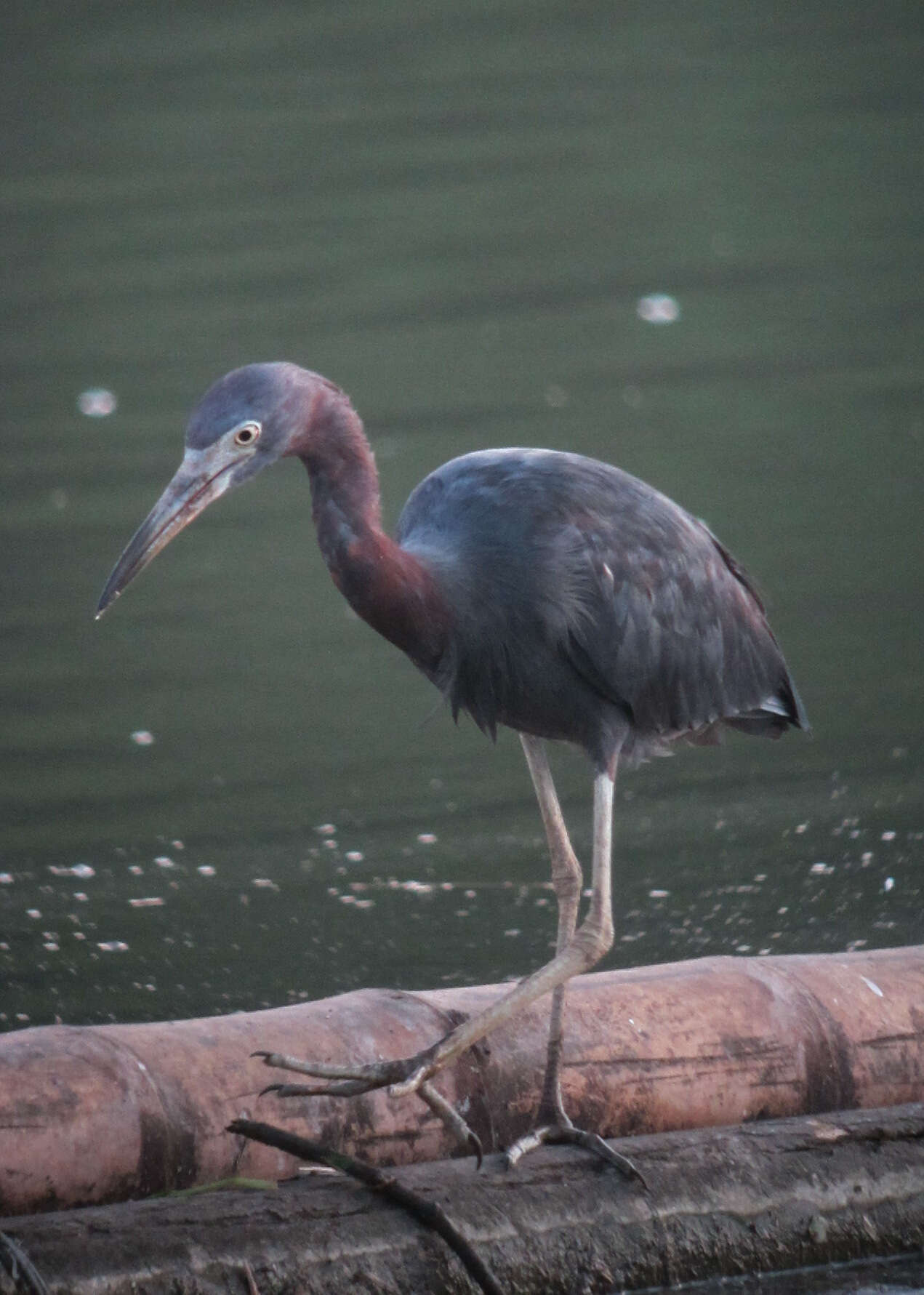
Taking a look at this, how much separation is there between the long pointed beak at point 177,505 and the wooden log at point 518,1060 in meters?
0.62

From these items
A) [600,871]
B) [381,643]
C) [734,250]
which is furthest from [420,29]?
[600,871]

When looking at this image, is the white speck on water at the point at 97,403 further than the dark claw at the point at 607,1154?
Yes

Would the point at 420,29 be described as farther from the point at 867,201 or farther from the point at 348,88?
the point at 867,201

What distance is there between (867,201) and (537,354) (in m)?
2.72

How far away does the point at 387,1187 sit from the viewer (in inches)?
82.2

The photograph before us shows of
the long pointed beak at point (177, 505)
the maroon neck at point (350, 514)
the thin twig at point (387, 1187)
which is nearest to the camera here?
the thin twig at point (387, 1187)

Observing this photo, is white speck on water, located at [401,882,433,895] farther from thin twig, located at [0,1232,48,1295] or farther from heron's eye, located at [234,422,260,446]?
thin twig, located at [0,1232,48,1295]

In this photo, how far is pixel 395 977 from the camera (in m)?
3.92

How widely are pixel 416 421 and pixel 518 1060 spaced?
6.69m

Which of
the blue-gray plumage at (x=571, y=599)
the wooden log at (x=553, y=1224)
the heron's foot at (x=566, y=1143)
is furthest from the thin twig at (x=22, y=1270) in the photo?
the blue-gray plumage at (x=571, y=599)

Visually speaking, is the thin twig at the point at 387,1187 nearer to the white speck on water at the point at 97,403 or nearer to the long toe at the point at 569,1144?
the long toe at the point at 569,1144

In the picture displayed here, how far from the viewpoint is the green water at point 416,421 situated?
14.4ft

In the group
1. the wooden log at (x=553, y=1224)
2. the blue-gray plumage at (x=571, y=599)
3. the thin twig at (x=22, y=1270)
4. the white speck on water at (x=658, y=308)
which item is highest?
the white speck on water at (x=658, y=308)

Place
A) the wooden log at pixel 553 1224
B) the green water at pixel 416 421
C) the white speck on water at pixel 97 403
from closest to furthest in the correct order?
the wooden log at pixel 553 1224
the green water at pixel 416 421
the white speck on water at pixel 97 403
